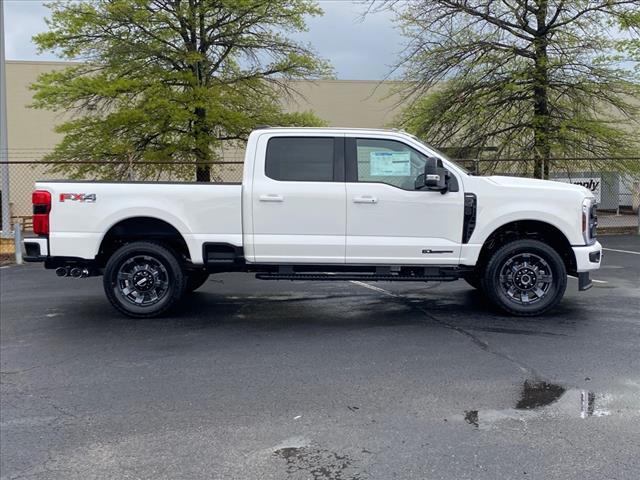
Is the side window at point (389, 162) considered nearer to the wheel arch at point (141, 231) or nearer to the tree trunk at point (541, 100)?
the wheel arch at point (141, 231)

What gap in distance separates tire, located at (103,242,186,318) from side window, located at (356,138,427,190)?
247cm

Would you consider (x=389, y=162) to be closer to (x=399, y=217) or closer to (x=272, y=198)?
(x=399, y=217)

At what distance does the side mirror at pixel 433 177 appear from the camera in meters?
6.52

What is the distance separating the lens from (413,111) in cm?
1698

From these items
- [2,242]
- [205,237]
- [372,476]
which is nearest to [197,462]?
[372,476]

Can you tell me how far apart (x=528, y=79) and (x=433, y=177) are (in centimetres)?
1087

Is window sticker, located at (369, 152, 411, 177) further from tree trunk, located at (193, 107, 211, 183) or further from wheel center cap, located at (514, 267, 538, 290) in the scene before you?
tree trunk, located at (193, 107, 211, 183)

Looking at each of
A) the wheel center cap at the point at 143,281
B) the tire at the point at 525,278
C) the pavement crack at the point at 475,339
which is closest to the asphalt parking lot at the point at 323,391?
the pavement crack at the point at 475,339

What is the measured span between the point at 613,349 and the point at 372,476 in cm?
346

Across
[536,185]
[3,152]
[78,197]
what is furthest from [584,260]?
[3,152]

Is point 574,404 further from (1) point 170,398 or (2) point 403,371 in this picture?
(1) point 170,398

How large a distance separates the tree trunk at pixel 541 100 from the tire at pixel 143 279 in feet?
39.0

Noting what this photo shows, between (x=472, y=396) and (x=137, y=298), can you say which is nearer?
(x=472, y=396)

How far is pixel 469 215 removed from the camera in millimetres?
6766
